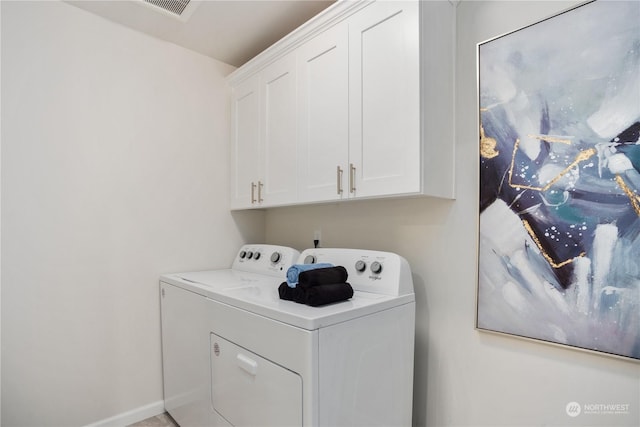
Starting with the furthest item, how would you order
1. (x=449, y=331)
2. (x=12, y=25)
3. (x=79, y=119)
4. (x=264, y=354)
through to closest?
(x=79, y=119)
(x=12, y=25)
(x=449, y=331)
(x=264, y=354)

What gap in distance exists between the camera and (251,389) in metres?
1.35

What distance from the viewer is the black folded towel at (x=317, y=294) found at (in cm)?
128

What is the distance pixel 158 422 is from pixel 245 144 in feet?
6.04

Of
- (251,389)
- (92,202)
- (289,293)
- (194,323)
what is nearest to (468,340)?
(289,293)

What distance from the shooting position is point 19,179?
1726 mm

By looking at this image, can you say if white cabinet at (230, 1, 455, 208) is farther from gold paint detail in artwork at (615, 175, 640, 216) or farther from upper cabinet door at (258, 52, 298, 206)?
gold paint detail in artwork at (615, 175, 640, 216)

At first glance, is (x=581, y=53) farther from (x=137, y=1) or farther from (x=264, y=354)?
(x=137, y=1)

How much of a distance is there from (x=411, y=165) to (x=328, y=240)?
92cm

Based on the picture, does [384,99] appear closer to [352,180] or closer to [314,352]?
[352,180]

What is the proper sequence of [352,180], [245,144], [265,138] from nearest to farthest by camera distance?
[352,180]
[265,138]
[245,144]

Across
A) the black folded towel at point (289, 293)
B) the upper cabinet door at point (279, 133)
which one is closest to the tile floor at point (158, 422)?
the black folded towel at point (289, 293)

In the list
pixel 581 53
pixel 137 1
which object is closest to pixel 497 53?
pixel 581 53

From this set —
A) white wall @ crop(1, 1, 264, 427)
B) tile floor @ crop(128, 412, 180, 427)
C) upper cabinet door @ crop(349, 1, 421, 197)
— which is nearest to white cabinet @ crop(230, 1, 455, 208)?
upper cabinet door @ crop(349, 1, 421, 197)

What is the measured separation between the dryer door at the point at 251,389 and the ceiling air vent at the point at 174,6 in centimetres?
175
